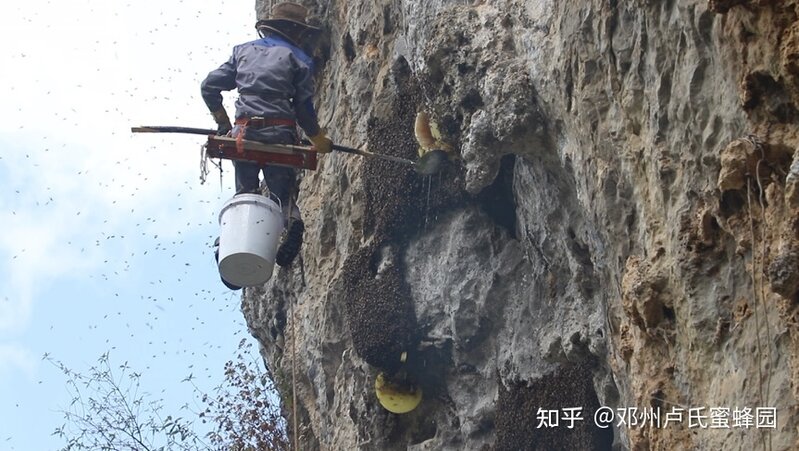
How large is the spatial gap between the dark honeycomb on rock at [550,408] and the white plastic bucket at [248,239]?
191 cm

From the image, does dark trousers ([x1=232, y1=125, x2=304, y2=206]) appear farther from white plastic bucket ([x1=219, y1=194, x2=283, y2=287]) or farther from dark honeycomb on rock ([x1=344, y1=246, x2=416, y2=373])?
dark honeycomb on rock ([x1=344, y1=246, x2=416, y2=373])

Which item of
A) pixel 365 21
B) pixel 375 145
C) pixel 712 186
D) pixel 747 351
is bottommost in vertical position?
pixel 747 351

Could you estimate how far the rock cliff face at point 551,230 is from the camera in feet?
15.4

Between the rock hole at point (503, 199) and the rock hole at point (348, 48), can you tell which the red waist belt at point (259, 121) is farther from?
the rock hole at point (348, 48)

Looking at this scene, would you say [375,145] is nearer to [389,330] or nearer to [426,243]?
[426,243]

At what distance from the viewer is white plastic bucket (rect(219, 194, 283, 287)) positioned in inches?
286

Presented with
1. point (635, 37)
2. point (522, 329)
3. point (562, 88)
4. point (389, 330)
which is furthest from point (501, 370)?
point (635, 37)

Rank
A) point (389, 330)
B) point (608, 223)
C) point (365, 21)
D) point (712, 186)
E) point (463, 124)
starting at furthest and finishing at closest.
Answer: point (365, 21)
point (389, 330)
point (463, 124)
point (608, 223)
point (712, 186)

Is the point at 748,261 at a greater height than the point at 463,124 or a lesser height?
lesser

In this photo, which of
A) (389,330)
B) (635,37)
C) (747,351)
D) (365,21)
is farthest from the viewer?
(365,21)

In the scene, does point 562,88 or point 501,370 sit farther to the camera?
point 501,370

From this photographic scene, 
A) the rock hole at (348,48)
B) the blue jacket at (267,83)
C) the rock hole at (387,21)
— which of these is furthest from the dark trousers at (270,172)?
the rock hole at (348,48)

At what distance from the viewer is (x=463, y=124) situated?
306 inches

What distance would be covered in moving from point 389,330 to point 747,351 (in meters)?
4.04
